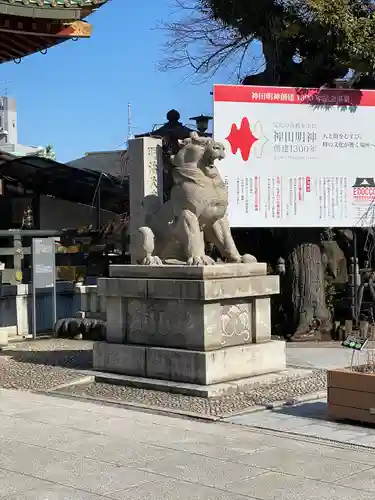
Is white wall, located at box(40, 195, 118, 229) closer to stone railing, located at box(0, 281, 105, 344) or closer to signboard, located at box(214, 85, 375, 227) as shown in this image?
stone railing, located at box(0, 281, 105, 344)

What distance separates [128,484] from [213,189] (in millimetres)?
4941

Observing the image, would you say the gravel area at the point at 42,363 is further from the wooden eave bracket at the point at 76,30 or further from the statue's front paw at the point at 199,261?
the wooden eave bracket at the point at 76,30

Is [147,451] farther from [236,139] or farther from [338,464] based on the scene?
[236,139]

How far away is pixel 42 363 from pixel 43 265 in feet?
11.8

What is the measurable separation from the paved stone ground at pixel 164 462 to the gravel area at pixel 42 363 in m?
1.94

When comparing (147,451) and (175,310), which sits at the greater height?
(175,310)

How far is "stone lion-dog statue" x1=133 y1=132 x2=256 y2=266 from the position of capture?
9609 mm

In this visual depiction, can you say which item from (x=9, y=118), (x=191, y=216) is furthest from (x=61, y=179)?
(x=9, y=118)

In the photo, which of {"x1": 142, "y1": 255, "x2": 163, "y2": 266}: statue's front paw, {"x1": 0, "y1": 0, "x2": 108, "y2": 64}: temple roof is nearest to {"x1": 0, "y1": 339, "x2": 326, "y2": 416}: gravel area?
{"x1": 142, "y1": 255, "x2": 163, "y2": 266}: statue's front paw

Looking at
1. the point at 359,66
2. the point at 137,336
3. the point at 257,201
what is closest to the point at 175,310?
the point at 137,336

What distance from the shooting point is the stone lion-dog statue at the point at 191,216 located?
961 cm

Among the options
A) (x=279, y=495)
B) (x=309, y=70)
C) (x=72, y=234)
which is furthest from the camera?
(x=72, y=234)

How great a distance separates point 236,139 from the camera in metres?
13.3

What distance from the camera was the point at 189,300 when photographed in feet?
29.7
